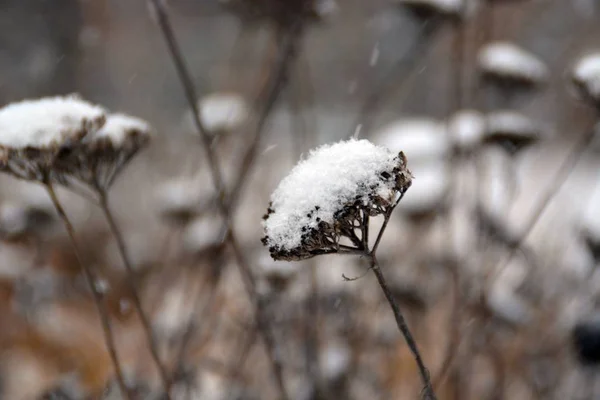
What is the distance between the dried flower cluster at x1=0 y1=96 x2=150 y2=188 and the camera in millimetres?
551

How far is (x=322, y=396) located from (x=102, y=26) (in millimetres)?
5410

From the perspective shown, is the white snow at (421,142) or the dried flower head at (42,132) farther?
the white snow at (421,142)

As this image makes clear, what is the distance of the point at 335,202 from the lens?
1.33 ft

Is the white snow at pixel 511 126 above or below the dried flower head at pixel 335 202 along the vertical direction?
above

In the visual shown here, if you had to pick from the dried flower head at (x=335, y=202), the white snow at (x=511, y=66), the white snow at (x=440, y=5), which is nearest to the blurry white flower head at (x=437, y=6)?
the white snow at (x=440, y=5)

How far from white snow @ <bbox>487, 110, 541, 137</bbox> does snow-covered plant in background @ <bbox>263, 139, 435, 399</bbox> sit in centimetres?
69

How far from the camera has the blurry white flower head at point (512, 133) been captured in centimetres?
102

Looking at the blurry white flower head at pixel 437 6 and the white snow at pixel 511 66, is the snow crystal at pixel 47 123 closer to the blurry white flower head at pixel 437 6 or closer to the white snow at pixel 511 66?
the blurry white flower head at pixel 437 6

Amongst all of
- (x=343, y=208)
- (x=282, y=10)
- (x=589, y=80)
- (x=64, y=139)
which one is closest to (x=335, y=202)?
(x=343, y=208)

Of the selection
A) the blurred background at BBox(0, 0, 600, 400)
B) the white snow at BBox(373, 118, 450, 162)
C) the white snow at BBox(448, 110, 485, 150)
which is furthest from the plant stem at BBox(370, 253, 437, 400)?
the white snow at BBox(373, 118, 450, 162)

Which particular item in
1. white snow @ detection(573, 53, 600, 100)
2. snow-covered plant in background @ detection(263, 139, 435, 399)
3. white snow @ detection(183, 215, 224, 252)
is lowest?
snow-covered plant in background @ detection(263, 139, 435, 399)

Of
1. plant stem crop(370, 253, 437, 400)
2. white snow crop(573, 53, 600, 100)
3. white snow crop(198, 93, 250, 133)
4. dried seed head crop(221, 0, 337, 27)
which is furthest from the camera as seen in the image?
white snow crop(198, 93, 250, 133)

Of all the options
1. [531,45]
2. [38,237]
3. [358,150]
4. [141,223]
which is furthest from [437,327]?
[531,45]

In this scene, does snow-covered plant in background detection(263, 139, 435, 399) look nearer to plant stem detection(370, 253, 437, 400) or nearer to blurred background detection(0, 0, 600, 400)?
plant stem detection(370, 253, 437, 400)
